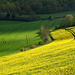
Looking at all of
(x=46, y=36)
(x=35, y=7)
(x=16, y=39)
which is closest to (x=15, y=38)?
(x=16, y=39)

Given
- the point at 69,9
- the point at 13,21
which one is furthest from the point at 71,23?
the point at 69,9

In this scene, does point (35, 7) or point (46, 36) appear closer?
point (46, 36)

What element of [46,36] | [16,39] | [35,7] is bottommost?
[16,39]

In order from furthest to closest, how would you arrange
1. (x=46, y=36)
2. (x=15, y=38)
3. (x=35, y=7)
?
(x=35, y=7) < (x=15, y=38) < (x=46, y=36)

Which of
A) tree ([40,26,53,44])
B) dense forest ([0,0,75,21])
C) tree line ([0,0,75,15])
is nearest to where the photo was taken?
tree ([40,26,53,44])

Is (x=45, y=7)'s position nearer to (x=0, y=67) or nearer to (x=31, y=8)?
(x=31, y=8)

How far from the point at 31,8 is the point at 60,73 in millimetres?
110860

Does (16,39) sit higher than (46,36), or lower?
lower

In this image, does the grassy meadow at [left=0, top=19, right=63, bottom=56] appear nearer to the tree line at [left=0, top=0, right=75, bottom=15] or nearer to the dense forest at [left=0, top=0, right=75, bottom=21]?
the dense forest at [left=0, top=0, right=75, bottom=21]

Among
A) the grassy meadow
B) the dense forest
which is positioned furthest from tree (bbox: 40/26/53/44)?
the dense forest

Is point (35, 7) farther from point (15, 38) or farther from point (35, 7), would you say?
point (15, 38)

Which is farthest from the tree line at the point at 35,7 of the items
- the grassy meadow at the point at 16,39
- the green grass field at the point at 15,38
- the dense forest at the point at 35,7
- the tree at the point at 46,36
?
the tree at the point at 46,36

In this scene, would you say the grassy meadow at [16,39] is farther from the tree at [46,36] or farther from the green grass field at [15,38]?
the tree at [46,36]

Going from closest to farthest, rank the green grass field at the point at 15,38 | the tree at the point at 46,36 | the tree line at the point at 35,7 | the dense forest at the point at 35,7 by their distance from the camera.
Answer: the green grass field at the point at 15,38 < the tree at the point at 46,36 < the dense forest at the point at 35,7 < the tree line at the point at 35,7
